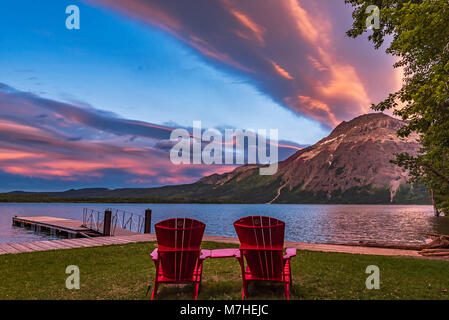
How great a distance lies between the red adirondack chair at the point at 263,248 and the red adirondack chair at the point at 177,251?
93 centimetres

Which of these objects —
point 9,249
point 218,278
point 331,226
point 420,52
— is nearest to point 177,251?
point 218,278

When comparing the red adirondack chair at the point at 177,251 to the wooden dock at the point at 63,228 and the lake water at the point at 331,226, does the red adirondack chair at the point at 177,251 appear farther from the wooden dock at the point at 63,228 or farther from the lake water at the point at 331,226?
the lake water at the point at 331,226

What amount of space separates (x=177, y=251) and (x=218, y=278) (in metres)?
2.32

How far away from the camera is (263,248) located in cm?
577

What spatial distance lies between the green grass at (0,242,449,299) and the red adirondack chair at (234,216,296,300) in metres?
0.45

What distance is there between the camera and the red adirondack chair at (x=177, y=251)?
19.0ft

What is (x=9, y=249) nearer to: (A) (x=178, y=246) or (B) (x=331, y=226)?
(A) (x=178, y=246)

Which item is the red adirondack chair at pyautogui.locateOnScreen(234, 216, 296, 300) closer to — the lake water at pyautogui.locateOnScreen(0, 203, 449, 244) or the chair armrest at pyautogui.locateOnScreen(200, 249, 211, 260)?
the chair armrest at pyautogui.locateOnScreen(200, 249, 211, 260)

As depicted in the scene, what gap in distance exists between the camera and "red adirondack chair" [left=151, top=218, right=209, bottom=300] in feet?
19.0

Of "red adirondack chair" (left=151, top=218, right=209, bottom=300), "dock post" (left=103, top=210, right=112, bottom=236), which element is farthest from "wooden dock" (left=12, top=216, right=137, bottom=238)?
"red adirondack chair" (left=151, top=218, right=209, bottom=300)

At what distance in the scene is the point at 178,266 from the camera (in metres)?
5.90

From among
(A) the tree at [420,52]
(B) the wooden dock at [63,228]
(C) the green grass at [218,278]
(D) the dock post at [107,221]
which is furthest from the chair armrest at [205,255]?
(B) the wooden dock at [63,228]
